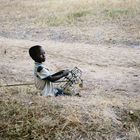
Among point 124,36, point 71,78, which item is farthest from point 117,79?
→ point 124,36

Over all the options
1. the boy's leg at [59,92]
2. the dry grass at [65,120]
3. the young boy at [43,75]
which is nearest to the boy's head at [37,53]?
the young boy at [43,75]

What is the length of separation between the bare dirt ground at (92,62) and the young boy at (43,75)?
393 millimetres

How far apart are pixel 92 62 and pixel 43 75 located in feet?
12.4

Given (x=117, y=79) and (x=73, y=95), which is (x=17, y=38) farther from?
(x=73, y=95)

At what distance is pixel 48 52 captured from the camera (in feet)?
32.5

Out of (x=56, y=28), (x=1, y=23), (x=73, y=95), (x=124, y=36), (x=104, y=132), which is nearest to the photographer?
(x=104, y=132)

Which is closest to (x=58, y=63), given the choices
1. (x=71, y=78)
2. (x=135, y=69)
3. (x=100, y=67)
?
(x=100, y=67)

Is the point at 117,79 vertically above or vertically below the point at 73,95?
below

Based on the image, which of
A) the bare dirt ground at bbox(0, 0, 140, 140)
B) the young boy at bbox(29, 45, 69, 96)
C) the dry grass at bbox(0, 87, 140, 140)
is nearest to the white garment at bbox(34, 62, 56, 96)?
the young boy at bbox(29, 45, 69, 96)

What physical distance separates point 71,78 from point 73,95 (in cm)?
25

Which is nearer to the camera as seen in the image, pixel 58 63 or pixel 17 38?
pixel 58 63

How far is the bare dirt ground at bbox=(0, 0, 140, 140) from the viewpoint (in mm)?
4550

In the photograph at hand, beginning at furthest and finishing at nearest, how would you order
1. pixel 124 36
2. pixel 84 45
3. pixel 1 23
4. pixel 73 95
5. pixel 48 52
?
pixel 1 23
pixel 124 36
pixel 84 45
pixel 48 52
pixel 73 95

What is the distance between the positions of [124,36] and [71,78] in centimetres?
644
